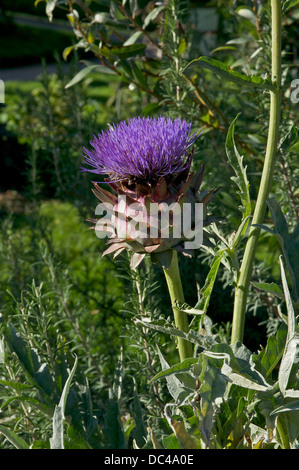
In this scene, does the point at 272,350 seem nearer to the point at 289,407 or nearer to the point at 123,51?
the point at 289,407

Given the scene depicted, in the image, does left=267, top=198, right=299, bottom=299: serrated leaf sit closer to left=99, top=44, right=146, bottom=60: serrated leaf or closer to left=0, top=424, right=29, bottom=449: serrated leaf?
left=0, top=424, right=29, bottom=449: serrated leaf

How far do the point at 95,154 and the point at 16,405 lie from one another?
0.46m

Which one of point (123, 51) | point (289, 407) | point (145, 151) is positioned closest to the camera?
point (289, 407)

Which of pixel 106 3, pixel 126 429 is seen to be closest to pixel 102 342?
pixel 126 429

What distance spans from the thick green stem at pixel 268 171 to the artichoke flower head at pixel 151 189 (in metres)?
0.07

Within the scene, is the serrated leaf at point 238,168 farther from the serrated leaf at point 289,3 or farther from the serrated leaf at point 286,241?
the serrated leaf at point 289,3

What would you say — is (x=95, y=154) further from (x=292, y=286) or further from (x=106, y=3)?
(x=106, y=3)

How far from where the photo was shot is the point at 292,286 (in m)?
0.88

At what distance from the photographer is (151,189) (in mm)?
845

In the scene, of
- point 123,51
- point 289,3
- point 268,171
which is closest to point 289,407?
point 268,171

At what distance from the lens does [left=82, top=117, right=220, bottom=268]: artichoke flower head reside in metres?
0.82

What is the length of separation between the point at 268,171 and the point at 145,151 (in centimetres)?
18

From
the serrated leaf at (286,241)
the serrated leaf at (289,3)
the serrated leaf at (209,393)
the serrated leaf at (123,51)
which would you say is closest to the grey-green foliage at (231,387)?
the serrated leaf at (209,393)

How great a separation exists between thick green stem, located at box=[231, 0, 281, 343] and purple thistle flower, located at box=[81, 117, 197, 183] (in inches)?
4.7
